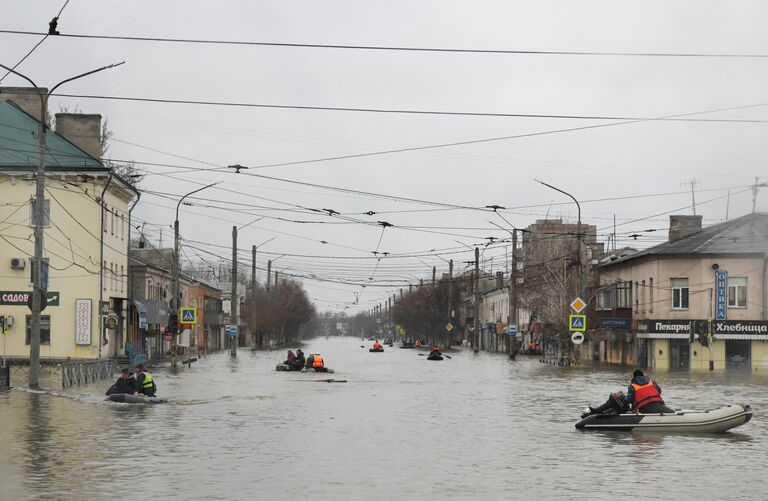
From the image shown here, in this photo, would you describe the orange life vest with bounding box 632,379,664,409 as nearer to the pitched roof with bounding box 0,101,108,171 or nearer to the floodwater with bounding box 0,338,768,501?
the floodwater with bounding box 0,338,768,501

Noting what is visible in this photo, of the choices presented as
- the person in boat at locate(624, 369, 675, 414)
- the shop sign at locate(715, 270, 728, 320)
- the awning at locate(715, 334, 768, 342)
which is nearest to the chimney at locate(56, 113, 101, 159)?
the shop sign at locate(715, 270, 728, 320)

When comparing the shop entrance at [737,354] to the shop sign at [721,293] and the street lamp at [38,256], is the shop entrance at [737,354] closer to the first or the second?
the shop sign at [721,293]

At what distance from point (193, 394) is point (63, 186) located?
25.8 meters

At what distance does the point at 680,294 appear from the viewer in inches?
2766

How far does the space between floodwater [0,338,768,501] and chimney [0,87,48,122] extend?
29894 millimetres

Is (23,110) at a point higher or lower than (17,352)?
higher

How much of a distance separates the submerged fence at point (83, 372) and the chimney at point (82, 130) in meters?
18.4

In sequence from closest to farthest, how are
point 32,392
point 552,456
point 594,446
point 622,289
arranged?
point 552,456 → point 594,446 → point 32,392 → point 622,289

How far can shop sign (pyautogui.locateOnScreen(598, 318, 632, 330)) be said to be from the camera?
7481 cm

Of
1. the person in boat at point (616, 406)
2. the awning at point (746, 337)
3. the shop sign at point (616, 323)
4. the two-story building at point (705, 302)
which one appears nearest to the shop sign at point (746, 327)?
the two-story building at point (705, 302)

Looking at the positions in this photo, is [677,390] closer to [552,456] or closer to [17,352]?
[552,456]

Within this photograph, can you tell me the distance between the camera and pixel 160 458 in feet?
63.8

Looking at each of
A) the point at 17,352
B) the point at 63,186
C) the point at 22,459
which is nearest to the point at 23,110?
the point at 63,186

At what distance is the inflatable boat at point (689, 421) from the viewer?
24.7 m
